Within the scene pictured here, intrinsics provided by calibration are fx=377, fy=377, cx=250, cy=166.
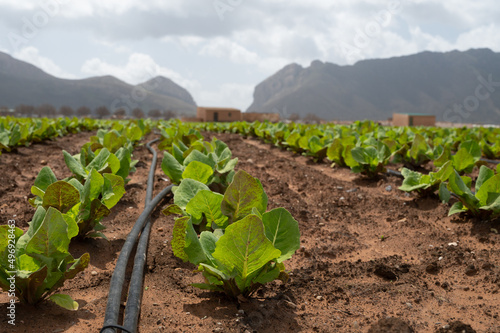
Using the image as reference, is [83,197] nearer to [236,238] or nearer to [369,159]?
[236,238]

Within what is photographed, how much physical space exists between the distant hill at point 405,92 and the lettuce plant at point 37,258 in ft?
510

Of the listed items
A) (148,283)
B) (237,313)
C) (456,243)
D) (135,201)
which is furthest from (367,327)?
(135,201)

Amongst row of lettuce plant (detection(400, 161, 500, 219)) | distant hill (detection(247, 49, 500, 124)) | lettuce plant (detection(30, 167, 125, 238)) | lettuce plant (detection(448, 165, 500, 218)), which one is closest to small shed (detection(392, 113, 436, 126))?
row of lettuce plant (detection(400, 161, 500, 219))

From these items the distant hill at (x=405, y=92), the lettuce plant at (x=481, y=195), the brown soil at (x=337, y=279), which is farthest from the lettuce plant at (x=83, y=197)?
the distant hill at (x=405, y=92)

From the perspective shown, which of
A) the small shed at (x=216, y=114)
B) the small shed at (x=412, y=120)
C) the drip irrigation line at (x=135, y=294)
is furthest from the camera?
the small shed at (x=216, y=114)

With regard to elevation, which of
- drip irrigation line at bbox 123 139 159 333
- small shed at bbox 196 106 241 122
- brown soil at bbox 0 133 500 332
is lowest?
brown soil at bbox 0 133 500 332

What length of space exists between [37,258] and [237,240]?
850 mm

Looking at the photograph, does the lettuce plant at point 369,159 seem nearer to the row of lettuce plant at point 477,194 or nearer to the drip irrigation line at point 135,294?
the row of lettuce plant at point 477,194

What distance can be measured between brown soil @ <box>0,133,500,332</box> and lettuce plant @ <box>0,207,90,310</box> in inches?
4.0

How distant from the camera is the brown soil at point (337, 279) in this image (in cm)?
165

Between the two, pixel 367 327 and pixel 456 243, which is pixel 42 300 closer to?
pixel 367 327

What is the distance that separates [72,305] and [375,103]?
186260mm

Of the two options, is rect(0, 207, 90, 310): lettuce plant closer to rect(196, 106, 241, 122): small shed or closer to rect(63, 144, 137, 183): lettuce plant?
rect(63, 144, 137, 183): lettuce plant

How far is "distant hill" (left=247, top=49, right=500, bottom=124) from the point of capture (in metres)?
160
